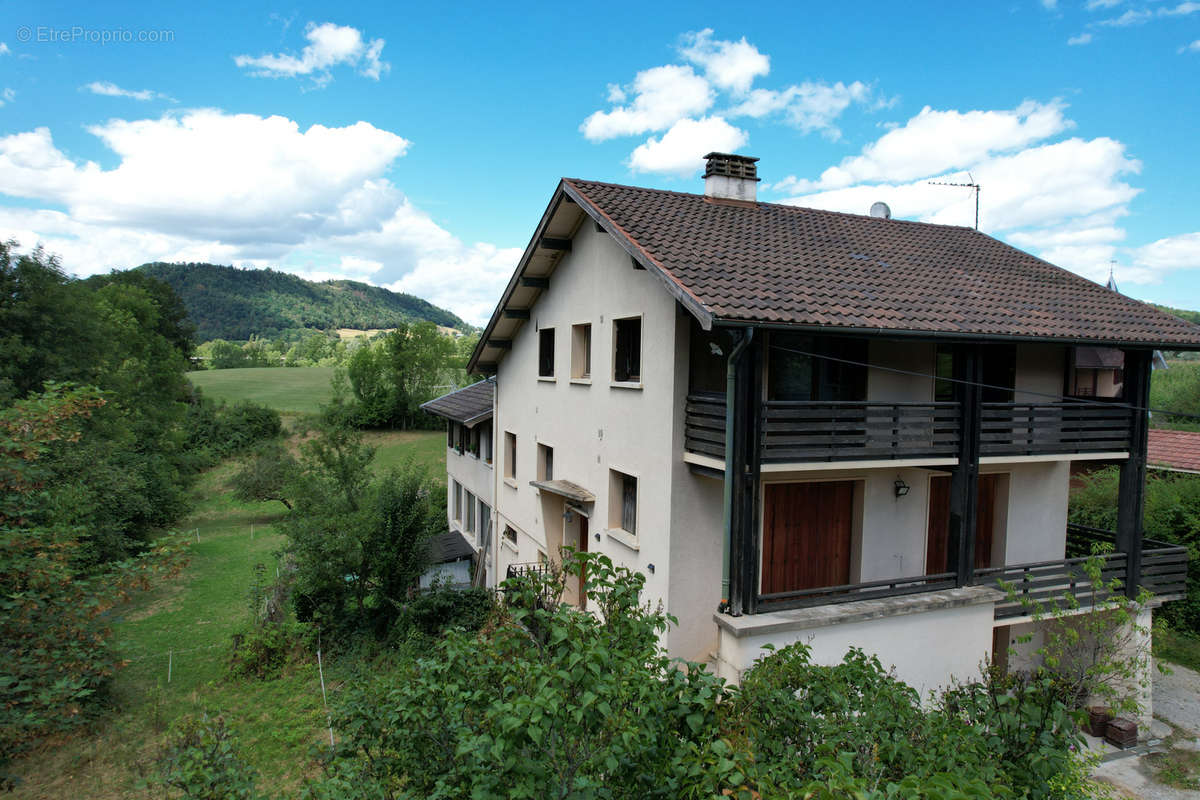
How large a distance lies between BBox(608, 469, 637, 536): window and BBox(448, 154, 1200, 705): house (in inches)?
1.6

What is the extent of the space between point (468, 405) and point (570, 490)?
11.0 meters

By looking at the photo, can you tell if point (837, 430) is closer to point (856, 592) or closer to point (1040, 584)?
point (856, 592)

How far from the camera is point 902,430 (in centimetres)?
1021

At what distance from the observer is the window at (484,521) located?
2073 cm

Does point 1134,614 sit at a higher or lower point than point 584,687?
lower

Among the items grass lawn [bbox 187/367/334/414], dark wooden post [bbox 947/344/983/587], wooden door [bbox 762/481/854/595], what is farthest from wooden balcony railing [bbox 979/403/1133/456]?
grass lawn [bbox 187/367/334/414]

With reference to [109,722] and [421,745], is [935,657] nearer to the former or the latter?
[421,745]

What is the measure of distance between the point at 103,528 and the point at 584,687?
999 inches

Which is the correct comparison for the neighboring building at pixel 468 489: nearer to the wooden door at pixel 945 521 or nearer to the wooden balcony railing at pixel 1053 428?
the wooden door at pixel 945 521

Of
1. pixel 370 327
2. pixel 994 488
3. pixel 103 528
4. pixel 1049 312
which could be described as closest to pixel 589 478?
pixel 994 488

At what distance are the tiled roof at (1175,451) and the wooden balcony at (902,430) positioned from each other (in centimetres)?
947

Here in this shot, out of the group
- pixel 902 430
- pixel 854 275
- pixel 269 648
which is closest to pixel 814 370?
pixel 902 430

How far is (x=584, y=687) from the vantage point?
3998 mm

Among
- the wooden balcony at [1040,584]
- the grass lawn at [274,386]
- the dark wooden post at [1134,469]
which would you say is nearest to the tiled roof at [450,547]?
the wooden balcony at [1040,584]
